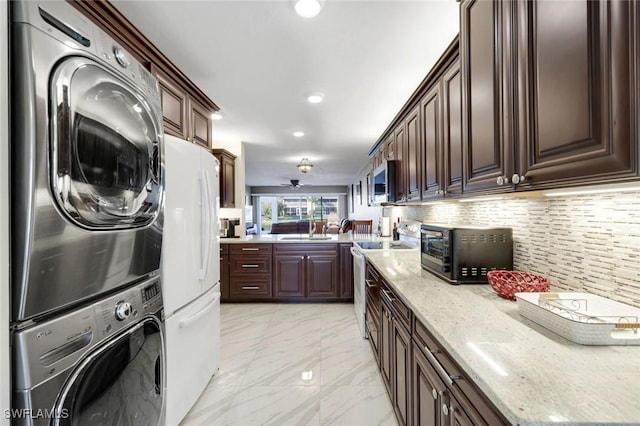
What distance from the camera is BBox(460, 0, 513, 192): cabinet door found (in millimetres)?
1098

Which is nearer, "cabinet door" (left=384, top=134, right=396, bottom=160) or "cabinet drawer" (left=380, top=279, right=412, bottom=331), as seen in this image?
"cabinet drawer" (left=380, top=279, right=412, bottom=331)

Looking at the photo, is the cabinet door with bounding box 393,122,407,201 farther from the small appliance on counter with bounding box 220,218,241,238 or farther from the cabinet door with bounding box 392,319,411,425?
the small appliance on counter with bounding box 220,218,241,238

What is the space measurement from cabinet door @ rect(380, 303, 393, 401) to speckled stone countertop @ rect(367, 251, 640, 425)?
68 centimetres

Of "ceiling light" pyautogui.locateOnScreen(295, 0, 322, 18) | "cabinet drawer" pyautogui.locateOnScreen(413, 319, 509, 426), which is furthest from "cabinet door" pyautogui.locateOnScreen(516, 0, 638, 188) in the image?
"ceiling light" pyautogui.locateOnScreen(295, 0, 322, 18)

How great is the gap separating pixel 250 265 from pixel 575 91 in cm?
387

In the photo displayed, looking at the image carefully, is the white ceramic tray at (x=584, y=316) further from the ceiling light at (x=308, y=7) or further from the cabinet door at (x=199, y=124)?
the cabinet door at (x=199, y=124)

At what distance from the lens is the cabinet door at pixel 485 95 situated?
43.2 inches

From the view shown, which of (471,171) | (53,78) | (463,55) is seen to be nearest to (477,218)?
(471,171)

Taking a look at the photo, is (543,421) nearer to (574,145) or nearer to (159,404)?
(574,145)

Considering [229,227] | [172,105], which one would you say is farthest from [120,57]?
[229,227]

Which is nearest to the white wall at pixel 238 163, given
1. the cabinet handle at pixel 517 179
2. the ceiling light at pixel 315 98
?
the ceiling light at pixel 315 98

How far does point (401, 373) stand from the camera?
157cm

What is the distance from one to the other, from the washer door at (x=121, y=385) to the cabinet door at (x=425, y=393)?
1224 mm

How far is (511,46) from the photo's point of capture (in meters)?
1.04
